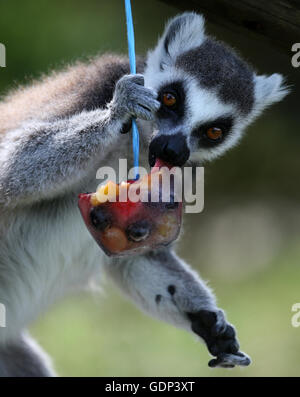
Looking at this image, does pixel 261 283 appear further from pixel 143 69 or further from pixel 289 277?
pixel 143 69

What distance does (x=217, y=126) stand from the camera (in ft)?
14.2

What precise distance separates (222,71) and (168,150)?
2.76ft

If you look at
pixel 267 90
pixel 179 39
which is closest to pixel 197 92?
pixel 179 39

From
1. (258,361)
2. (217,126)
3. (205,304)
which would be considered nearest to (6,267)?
(205,304)

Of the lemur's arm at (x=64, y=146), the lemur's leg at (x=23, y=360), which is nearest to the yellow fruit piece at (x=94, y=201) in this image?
the lemur's arm at (x=64, y=146)

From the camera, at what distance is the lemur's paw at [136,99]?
11.8 feet

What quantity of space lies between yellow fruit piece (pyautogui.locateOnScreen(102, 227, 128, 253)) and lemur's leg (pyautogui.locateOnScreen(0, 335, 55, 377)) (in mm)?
2010

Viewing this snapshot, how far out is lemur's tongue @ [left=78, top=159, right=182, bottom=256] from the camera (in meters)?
3.12

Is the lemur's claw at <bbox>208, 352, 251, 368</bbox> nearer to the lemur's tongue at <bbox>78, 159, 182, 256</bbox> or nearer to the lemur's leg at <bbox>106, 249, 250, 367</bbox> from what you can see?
the lemur's leg at <bbox>106, 249, 250, 367</bbox>

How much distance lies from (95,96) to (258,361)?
3511 mm

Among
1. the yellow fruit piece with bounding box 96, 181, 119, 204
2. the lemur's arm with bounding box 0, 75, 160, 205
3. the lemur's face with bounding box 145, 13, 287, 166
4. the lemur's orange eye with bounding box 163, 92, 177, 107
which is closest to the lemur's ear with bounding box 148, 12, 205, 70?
the lemur's face with bounding box 145, 13, 287, 166

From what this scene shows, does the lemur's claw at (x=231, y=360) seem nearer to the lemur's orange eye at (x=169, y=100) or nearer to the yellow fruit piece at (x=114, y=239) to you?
the yellow fruit piece at (x=114, y=239)


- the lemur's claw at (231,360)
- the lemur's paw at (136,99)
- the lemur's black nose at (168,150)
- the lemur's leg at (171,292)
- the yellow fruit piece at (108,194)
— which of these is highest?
the lemur's paw at (136,99)

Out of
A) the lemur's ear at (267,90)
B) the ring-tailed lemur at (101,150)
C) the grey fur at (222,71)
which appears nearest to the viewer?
the ring-tailed lemur at (101,150)
